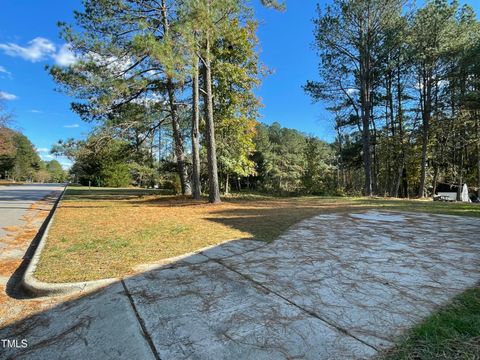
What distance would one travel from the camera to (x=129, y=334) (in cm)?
190

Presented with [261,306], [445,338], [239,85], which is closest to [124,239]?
[261,306]

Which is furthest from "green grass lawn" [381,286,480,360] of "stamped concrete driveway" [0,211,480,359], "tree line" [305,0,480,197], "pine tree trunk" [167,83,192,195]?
"tree line" [305,0,480,197]

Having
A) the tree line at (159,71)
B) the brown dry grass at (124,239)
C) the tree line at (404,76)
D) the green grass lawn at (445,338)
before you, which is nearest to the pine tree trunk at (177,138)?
the tree line at (159,71)

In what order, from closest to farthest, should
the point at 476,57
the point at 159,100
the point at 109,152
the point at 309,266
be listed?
the point at 309,266, the point at 109,152, the point at 159,100, the point at 476,57

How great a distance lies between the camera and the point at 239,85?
581 inches

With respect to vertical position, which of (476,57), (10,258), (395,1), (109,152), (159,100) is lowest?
(10,258)

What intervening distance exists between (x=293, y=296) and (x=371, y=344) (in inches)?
30.4

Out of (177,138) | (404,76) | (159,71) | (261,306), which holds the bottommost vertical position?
(261,306)

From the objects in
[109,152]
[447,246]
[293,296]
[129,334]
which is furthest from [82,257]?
[109,152]

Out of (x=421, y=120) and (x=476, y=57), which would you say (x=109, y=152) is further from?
(x=421, y=120)

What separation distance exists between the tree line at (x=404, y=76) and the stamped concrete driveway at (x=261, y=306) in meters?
14.1

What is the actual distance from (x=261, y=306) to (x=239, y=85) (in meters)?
14.0

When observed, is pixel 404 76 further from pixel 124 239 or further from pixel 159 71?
pixel 124 239

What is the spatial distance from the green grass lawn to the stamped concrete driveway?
9cm
